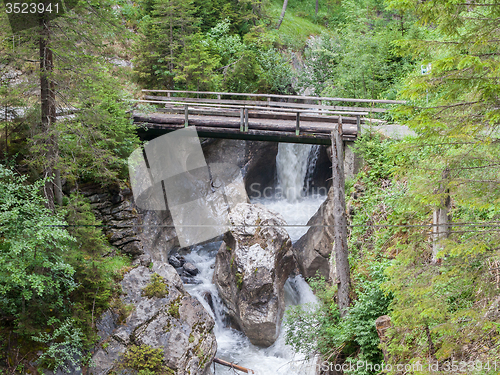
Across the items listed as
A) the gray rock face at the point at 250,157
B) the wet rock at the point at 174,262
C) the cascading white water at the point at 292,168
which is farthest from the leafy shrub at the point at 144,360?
the cascading white water at the point at 292,168

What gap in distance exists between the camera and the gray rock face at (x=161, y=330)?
9.21 m

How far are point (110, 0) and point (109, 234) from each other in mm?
7135

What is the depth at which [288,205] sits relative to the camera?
19219 millimetres

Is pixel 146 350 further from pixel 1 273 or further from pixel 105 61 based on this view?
pixel 105 61

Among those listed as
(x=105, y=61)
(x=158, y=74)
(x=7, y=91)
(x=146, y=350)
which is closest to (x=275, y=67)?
(x=158, y=74)

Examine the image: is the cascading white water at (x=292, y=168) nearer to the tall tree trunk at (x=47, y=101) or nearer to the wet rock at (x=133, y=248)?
the wet rock at (x=133, y=248)

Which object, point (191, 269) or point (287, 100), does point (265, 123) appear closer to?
point (191, 269)

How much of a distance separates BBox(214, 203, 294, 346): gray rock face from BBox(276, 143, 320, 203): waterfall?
5.45 metres

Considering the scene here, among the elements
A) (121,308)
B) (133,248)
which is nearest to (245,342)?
(133,248)

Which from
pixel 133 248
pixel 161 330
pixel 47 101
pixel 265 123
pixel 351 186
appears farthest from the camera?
pixel 265 123

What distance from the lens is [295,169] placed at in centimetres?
1991

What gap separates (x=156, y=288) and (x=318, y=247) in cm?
697

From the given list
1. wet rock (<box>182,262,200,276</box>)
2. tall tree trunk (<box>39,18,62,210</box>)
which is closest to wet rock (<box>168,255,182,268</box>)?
wet rock (<box>182,262,200,276</box>)

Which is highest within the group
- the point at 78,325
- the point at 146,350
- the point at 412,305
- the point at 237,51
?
the point at 237,51
